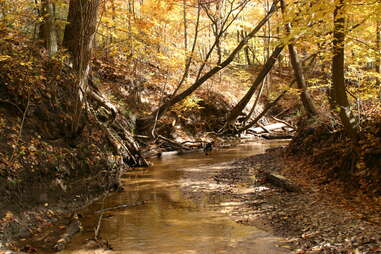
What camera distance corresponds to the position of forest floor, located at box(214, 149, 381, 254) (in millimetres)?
5234

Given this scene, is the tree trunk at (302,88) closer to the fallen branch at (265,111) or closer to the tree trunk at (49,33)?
the fallen branch at (265,111)

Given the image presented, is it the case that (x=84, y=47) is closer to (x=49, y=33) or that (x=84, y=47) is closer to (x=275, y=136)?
(x=49, y=33)

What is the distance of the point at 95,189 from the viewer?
8.72 m

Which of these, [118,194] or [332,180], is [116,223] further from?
[332,180]

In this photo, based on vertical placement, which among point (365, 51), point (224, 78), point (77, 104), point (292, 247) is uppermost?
point (224, 78)

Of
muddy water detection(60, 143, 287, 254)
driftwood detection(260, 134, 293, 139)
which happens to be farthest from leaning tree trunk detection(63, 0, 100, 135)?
driftwood detection(260, 134, 293, 139)

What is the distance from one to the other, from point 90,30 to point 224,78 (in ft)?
69.3

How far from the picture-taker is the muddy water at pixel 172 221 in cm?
555

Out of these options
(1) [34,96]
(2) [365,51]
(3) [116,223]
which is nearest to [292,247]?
(3) [116,223]

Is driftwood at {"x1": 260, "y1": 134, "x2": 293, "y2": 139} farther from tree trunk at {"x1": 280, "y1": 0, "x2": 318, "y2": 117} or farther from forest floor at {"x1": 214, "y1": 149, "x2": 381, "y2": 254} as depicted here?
forest floor at {"x1": 214, "y1": 149, "x2": 381, "y2": 254}

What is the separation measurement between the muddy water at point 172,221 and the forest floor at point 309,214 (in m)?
0.40

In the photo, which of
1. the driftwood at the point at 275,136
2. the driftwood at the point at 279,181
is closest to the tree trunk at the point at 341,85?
the driftwood at the point at 279,181

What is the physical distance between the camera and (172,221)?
691 cm

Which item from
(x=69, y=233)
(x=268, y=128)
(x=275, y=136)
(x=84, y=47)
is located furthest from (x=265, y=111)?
(x=69, y=233)
